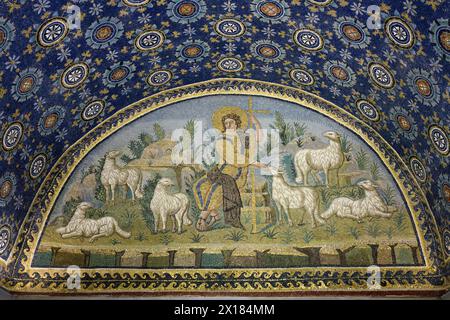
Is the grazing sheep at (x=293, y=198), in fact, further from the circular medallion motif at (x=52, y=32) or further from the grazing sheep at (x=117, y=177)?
the circular medallion motif at (x=52, y=32)

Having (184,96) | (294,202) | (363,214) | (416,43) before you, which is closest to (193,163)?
(184,96)

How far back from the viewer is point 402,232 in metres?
9.70

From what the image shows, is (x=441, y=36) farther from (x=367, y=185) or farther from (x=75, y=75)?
(x=75, y=75)

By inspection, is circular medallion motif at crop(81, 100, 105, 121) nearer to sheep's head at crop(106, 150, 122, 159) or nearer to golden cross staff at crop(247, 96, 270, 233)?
sheep's head at crop(106, 150, 122, 159)

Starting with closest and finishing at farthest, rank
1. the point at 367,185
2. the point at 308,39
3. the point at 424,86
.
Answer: the point at 424,86
the point at 308,39
the point at 367,185

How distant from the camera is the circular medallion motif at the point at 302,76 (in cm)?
974

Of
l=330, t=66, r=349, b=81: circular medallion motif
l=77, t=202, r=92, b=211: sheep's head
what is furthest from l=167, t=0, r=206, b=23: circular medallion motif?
l=77, t=202, r=92, b=211: sheep's head

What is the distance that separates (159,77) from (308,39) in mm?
2508

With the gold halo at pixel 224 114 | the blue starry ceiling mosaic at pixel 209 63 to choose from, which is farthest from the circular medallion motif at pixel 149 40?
the gold halo at pixel 224 114

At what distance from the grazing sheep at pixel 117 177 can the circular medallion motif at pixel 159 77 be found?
4.70 feet

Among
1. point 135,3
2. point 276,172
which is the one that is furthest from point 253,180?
point 135,3

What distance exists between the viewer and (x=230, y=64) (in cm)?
993

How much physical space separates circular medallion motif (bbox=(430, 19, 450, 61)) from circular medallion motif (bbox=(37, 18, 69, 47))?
4508mm

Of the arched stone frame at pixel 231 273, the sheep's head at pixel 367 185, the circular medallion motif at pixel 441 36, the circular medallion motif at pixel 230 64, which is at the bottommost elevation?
the arched stone frame at pixel 231 273
